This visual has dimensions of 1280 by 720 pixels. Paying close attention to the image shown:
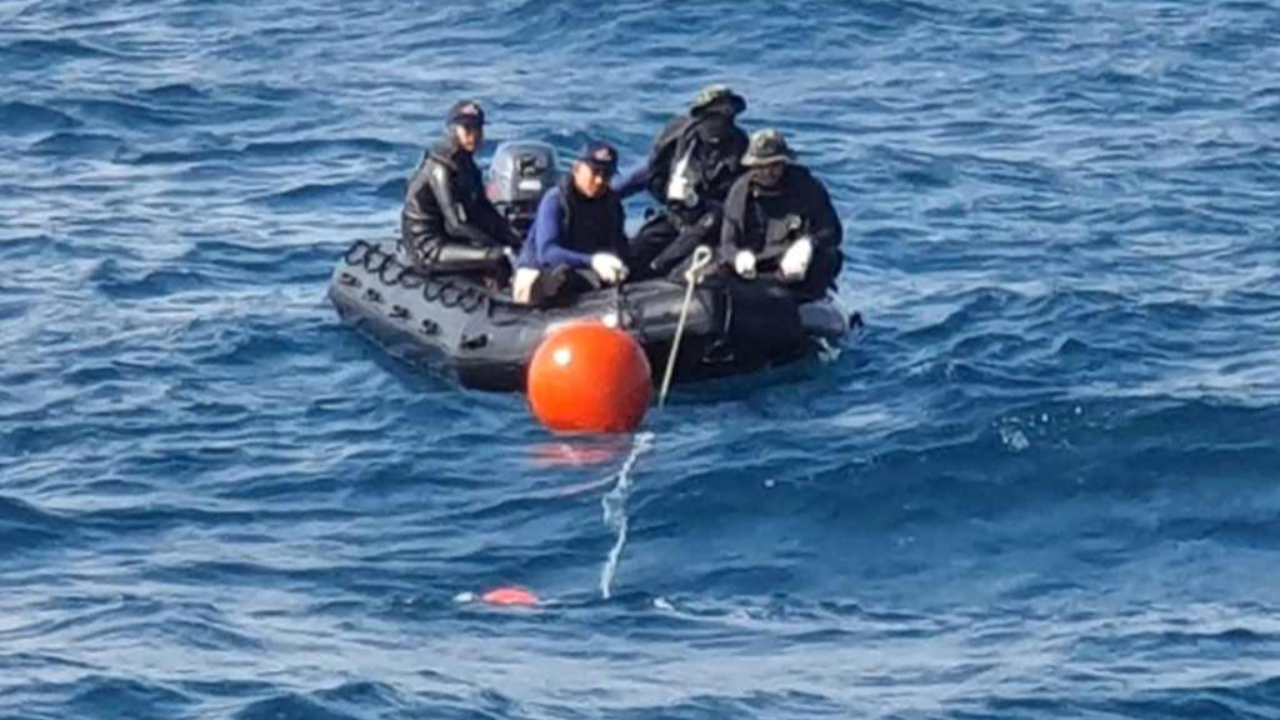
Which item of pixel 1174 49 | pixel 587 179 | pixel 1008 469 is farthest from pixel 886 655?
pixel 1174 49

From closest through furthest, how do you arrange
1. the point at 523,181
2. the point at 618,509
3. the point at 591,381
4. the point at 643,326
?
the point at 618,509 < the point at 591,381 < the point at 643,326 < the point at 523,181

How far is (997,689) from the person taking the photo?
659 inches

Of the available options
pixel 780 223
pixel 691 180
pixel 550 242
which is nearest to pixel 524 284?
pixel 550 242

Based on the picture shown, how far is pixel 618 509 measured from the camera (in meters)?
20.3

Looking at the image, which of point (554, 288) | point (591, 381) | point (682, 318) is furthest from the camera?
point (554, 288)

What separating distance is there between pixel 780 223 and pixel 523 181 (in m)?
2.46

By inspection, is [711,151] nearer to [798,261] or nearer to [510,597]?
[798,261]

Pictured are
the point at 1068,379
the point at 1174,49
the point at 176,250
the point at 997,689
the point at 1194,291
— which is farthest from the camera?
the point at 1174,49

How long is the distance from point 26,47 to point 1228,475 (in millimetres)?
18646

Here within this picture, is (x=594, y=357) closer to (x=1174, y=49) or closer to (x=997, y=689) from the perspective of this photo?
(x=997, y=689)

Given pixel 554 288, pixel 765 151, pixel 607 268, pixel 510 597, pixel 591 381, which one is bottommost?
pixel 510 597

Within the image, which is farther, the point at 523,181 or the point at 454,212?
the point at 523,181

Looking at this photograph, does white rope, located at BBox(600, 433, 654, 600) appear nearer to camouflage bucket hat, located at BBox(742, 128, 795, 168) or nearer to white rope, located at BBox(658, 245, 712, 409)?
white rope, located at BBox(658, 245, 712, 409)

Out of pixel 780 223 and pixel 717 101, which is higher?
pixel 717 101
